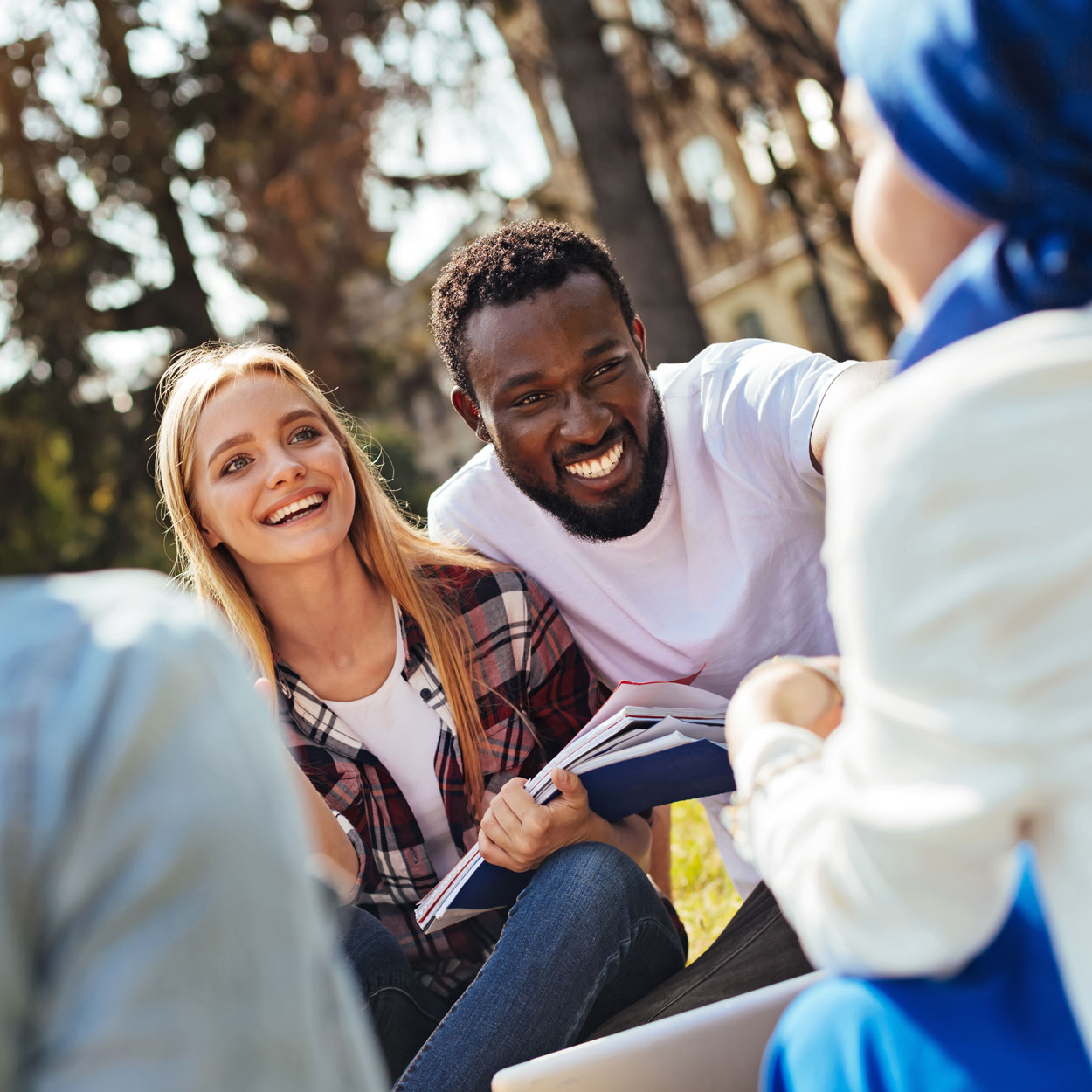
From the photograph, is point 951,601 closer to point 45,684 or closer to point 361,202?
point 45,684

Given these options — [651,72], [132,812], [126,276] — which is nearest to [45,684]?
[132,812]

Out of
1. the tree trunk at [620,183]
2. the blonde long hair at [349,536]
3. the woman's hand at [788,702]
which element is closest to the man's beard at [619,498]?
the blonde long hair at [349,536]

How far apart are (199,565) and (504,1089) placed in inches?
64.4

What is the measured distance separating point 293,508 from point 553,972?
1263 mm

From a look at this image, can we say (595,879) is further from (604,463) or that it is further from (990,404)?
(990,404)

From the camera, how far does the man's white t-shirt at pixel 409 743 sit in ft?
8.95

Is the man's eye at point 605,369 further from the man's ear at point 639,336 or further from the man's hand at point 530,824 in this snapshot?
the man's hand at point 530,824

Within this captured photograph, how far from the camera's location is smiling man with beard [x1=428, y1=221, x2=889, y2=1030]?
2691mm

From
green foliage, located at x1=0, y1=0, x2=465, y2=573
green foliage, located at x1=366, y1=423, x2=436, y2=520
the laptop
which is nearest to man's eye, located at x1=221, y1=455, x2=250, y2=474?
the laptop

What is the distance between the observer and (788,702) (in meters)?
1.36

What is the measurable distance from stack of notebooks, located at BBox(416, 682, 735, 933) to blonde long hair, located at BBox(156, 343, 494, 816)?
519 millimetres

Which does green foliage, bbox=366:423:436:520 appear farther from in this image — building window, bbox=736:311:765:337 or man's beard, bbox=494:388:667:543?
building window, bbox=736:311:765:337

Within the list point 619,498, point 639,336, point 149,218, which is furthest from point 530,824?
point 149,218

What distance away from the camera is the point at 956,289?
1.13 m
